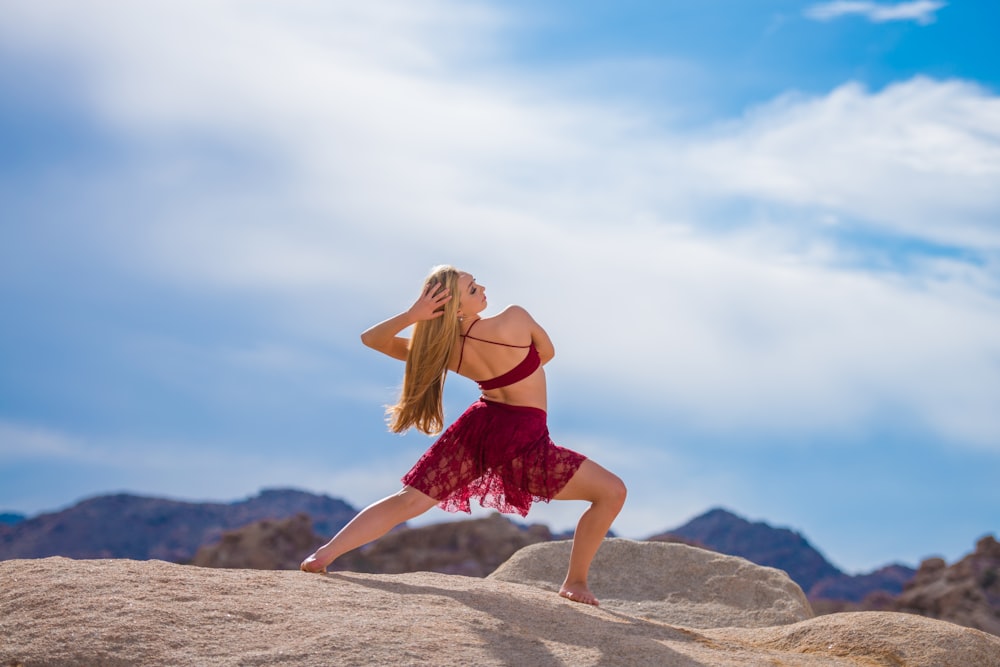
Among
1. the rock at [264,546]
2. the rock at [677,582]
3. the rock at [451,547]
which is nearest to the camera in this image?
the rock at [677,582]

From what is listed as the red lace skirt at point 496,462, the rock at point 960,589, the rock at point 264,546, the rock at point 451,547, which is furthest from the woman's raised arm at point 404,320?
the rock at point 960,589

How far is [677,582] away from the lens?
8.94 m

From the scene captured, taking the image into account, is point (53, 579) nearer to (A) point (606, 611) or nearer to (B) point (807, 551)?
(A) point (606, 611)

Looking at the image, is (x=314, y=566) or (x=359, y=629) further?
(x=314, y=566)

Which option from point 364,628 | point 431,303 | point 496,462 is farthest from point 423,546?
point 364,628

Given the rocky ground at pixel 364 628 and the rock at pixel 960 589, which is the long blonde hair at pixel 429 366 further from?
the rock at pixel 960 589

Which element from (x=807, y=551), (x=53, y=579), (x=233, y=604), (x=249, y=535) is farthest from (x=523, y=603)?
(x=807, y=551)

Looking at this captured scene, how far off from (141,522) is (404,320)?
2916 centimetres

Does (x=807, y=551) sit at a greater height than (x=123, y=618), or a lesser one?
greater

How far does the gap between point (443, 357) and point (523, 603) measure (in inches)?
63.1

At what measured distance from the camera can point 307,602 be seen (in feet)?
17.9

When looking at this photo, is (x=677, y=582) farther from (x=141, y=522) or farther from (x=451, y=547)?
(x=141, y=522)

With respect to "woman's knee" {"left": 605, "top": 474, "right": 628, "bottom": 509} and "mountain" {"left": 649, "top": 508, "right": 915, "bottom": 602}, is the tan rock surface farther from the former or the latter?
"mountain" {"left": 649, "top": 508, "right": 915, "bottom": 602}

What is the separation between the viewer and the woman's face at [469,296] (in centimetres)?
652
